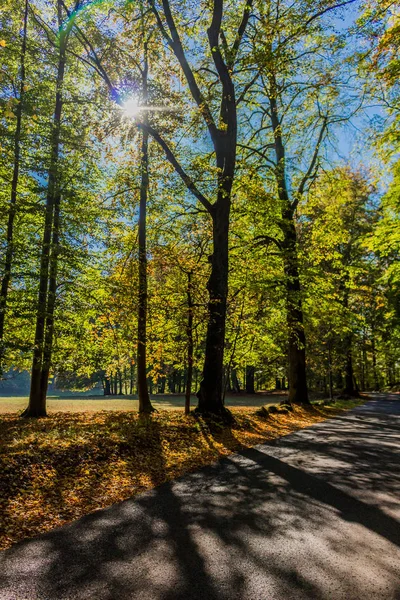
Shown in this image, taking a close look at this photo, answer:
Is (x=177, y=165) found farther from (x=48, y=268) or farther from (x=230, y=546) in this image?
(x=230, y=546)

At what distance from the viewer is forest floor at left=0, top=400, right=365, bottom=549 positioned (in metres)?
3.85

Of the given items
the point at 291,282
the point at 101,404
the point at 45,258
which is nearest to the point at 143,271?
the point at 45,258

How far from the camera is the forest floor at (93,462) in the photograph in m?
3.85

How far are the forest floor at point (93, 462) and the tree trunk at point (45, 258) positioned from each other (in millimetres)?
2343

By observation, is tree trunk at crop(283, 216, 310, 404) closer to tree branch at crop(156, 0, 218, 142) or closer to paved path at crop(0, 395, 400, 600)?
tree branch at crop(156, 0, 218, 142)

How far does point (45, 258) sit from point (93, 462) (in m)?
4.89

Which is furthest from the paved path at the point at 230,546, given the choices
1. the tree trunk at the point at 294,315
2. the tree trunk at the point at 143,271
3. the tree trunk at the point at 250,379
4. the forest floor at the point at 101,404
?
the tree trunk at the point at 250,379

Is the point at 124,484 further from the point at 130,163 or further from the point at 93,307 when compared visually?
the point at 130,163

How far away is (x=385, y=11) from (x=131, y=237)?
864cm

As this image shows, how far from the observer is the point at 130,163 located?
11414mm

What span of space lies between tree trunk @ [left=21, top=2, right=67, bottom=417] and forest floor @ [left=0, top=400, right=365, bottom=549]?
2343 mm

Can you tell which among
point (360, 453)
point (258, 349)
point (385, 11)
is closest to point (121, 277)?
point (360, 453)

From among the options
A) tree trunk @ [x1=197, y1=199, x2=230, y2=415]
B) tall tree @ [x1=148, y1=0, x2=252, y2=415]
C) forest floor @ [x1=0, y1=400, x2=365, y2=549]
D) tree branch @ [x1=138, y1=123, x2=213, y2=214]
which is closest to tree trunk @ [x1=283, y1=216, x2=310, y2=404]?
tall tree @ [x1=148, y1=0, x2=252, y2=415]

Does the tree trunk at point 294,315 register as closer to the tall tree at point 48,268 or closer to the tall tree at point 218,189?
the tall tree at point 218,189
